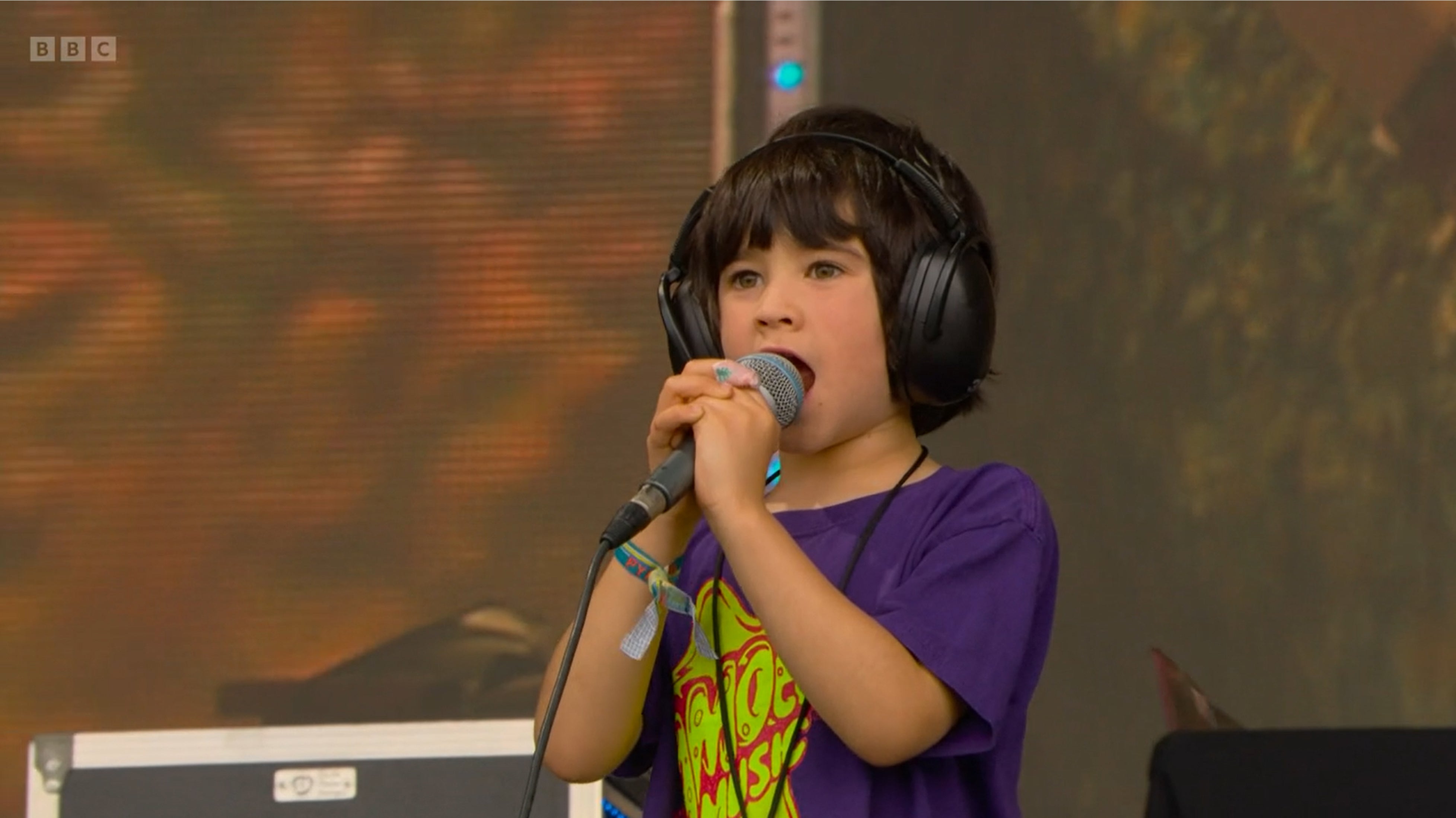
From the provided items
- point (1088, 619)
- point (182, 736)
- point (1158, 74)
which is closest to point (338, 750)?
point (182, 736)

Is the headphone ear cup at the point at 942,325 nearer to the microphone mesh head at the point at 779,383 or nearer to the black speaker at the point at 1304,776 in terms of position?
the microphone mesh head at the point at 779,383

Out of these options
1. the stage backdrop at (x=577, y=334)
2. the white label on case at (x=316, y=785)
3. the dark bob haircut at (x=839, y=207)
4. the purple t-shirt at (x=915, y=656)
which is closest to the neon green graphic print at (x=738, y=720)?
the purple t-shirt at (x=915, y=656)

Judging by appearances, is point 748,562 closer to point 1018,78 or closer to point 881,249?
point 881,249

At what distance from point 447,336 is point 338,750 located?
62cm

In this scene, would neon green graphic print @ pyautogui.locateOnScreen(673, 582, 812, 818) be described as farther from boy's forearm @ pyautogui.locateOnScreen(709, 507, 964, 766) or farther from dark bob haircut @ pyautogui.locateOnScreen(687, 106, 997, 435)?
dark bob haircut @ pyautogui.locateOnScreen(687, 106, 997, 435)

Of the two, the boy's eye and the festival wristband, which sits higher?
the boy's eye

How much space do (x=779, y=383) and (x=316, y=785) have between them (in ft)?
3.42

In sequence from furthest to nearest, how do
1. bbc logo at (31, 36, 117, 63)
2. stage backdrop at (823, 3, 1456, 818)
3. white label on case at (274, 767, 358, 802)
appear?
bbc logo at (31, 36, 117, 63)
stage backdrop at (823, 3, 1456, 818)
white label on case at (274, 767, 358, 802)

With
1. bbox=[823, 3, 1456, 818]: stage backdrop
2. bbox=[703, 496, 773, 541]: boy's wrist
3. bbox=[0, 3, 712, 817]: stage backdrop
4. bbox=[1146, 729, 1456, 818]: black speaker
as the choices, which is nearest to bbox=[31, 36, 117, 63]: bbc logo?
bbox=[0, 3, 712, 817]: stage backdrop

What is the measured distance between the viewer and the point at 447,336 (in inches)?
87.5

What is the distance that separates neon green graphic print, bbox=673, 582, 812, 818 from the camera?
1042 mm

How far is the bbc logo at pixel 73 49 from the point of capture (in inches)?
89.3

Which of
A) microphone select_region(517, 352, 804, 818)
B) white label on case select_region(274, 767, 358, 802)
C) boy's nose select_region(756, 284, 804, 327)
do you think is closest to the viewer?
microphone select_region(517, 352, 804, 818)

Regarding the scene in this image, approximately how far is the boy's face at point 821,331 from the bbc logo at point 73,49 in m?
1.50
